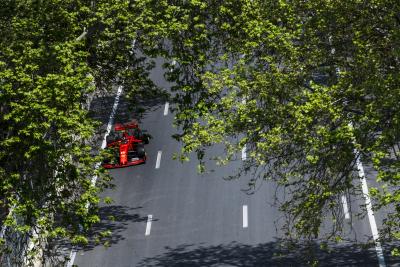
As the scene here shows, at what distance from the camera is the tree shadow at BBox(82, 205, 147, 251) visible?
103 ft

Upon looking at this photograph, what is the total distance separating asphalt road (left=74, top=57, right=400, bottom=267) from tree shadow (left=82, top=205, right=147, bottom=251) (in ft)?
0.11

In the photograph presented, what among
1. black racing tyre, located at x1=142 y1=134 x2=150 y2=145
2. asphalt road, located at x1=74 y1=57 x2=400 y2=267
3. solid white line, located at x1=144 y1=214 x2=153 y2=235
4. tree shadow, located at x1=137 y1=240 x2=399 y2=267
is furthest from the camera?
black racing tyre, located at x1=142 y1=134 x2=150 y2=145

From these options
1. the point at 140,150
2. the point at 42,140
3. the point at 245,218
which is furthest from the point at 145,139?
the point at 42,140

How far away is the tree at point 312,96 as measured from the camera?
19.6 m

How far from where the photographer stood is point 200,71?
27.7 m

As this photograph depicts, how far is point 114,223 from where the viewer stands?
108ft

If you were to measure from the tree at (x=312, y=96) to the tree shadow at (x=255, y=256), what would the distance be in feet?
15.0

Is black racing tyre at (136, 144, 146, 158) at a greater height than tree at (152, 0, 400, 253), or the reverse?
black racing tyre at (136, 144, 146, 158)

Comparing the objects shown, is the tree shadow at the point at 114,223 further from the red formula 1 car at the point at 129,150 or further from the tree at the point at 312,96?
the tree at the point at 312,96

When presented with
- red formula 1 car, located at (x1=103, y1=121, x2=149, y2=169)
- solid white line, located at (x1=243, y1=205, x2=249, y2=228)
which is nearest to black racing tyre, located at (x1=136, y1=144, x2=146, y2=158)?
red formula 1 car, located at (x1=103, y1=121, x2=149, y2=169)

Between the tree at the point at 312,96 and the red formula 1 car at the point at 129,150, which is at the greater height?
the red formula 1 car at the point at 129,150

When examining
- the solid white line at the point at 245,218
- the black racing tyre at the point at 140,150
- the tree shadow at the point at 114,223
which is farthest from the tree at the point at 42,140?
the black racing tyre at the point at 140,150

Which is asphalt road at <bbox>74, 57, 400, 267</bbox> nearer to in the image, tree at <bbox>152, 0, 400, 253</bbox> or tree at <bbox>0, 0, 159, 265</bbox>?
tree at <bbox>152, 0, 400, 253</bbox>

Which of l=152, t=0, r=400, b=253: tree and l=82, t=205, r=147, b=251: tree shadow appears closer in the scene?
l=152, t=0, r=400, b=253: tree
